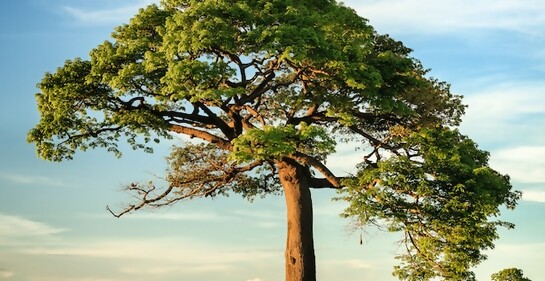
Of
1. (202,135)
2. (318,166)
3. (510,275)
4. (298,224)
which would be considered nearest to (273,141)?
(318,166)

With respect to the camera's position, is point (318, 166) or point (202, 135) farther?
point (202, 135)

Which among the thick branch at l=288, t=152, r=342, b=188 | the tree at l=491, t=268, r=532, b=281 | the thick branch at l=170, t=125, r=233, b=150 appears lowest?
the tree at l=491, t=268, r=532, b=281

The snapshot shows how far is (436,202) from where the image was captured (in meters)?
18.9

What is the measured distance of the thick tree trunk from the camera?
771 inches

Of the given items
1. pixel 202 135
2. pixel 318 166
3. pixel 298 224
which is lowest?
pixel 298 224

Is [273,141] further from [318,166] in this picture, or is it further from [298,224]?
[298,224]

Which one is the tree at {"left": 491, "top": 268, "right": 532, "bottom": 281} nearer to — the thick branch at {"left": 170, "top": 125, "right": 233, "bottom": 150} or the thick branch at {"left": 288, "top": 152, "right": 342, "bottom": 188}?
the thick branch at {"left": 288, "top": 152, "right": 342, "bottom": 188}

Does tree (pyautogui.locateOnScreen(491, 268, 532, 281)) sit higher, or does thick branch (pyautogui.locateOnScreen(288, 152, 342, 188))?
thick branch (pyautogui.locateOnScreen(288, 152, 342, 188))

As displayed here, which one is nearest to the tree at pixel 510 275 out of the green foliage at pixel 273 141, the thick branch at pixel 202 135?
the green foliage at pixel 273 141

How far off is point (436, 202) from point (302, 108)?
5110 mm

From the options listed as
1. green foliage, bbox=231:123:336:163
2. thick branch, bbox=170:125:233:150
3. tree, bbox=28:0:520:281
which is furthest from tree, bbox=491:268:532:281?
thick branch, bbox=170:125:233:150

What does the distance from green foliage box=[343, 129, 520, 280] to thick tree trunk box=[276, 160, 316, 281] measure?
181 cm

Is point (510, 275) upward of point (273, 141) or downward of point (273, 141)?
downward

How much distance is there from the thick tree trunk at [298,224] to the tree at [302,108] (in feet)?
0.14
